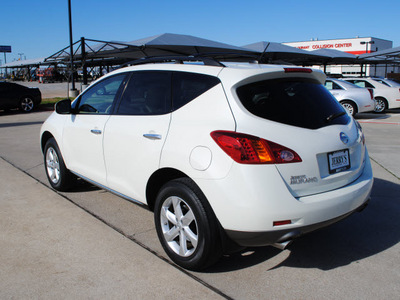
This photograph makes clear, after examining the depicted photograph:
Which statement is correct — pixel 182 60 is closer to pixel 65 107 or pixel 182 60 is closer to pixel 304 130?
pixel 304 130

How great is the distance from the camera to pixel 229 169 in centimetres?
264

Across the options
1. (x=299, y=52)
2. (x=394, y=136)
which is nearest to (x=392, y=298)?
(x=394, y=136)

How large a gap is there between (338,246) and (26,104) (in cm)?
1646

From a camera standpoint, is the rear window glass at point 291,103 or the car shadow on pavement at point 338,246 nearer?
the rear window glass at point 291,103

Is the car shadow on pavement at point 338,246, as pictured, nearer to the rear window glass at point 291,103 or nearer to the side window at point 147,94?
the rear window glass at point 291,103

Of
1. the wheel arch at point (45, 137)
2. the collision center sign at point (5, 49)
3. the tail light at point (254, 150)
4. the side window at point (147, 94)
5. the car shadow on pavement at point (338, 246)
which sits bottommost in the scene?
the car shadow on pavement at point (338, 246)

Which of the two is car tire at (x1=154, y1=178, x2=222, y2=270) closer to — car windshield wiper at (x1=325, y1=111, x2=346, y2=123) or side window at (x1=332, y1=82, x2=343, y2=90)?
car windshield wiper at (x1=325, y1=111, x2=346, y2=123)

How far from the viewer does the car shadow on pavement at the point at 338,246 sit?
3.22 meters

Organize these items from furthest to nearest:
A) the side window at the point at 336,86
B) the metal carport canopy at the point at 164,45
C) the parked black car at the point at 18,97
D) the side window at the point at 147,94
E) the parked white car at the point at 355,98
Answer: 1. the metal carport canopy at the point at 164,45
2. the parked black car at the point at 18,97
3. the side window at the point at 336,86
4. the parked white car at the point at 355,98
5. the side window at the point at 147,94

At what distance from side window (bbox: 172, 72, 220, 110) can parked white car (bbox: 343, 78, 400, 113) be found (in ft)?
48.7

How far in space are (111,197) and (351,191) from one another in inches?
119

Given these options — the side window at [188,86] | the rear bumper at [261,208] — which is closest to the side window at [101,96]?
the side window at [188,86]

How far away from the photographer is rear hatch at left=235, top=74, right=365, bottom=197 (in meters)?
2.71

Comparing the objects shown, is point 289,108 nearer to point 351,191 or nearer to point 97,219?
point 351,191
